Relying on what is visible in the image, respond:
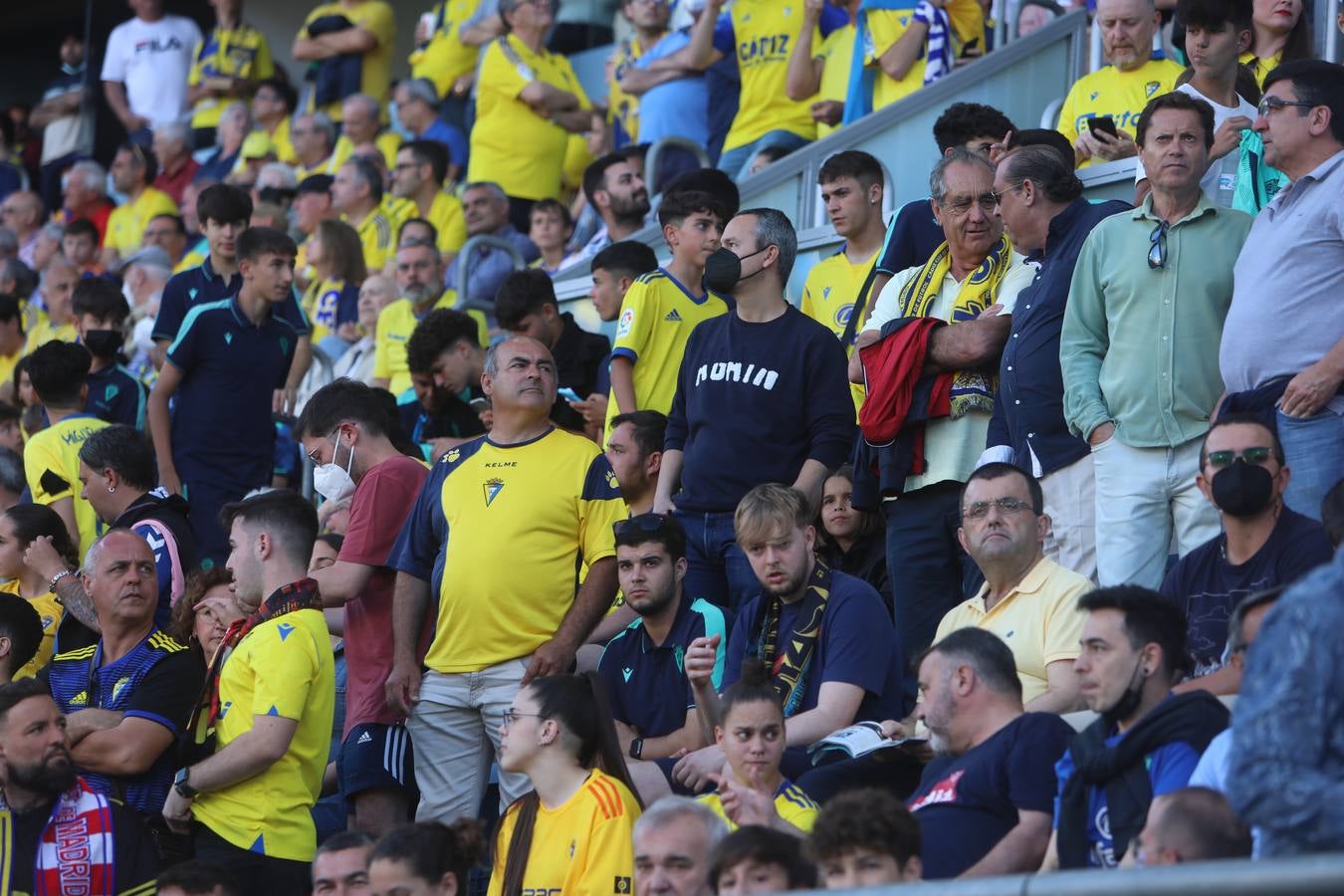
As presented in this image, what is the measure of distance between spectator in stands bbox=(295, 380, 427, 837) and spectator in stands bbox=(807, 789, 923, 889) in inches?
120

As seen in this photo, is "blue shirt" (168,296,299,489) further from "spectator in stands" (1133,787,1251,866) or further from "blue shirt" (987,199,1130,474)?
"spectator in stands" (1133,787,1251,866)

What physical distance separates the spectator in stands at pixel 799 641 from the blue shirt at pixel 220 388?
152 inches

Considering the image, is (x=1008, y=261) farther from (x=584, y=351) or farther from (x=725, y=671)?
(x=584, y=351)

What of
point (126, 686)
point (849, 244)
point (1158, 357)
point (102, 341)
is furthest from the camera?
point (102, 341)

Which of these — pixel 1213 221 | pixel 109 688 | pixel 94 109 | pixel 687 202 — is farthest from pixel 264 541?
pixel 94 109

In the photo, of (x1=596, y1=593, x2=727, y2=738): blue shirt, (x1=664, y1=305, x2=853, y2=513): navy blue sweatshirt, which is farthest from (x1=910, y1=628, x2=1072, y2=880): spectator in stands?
(x1=664, y1=305, x2=853, y2=513): navy blue sweatshirt

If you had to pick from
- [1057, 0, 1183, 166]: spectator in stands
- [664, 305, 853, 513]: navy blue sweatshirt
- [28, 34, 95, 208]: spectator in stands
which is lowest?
[664, 305, 853, 513]: navy blue sweatshirt

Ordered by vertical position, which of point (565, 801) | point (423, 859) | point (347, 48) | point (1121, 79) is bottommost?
point (423, 859)

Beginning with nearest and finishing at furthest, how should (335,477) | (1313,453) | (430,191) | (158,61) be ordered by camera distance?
(1313,453) → (335,477) → (430,191) → (158,61)

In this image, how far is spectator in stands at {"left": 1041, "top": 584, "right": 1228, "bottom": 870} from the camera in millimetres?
4734

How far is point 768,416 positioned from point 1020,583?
161cm

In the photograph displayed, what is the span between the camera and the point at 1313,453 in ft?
19.6

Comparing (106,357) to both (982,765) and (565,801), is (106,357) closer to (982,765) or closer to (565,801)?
(565,801)

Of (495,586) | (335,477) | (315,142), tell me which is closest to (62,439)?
(335,477)
